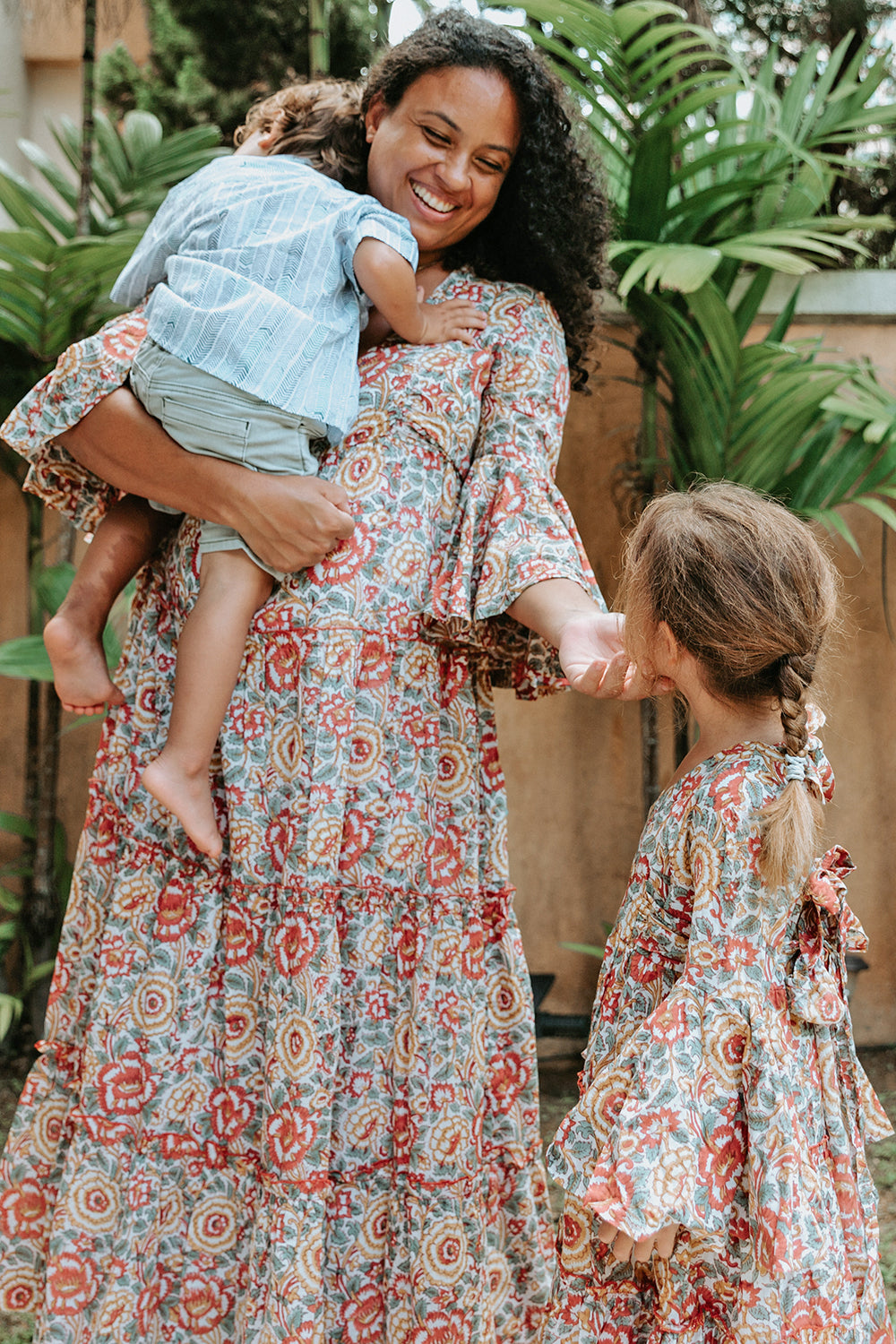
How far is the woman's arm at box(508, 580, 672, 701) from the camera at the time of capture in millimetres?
1333

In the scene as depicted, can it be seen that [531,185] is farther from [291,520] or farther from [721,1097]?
[721,1097]

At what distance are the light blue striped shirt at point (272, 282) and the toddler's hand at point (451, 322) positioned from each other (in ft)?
0.29

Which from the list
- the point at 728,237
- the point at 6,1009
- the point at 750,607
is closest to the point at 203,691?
the point at 750,607

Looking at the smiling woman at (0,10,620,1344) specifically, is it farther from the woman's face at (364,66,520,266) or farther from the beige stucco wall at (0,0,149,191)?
the beige stucco wall at (0,0,149,191)

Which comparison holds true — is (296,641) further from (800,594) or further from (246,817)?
(800,594)

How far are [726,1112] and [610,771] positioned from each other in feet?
6.99

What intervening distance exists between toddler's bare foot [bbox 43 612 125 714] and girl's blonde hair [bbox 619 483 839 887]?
808 mm

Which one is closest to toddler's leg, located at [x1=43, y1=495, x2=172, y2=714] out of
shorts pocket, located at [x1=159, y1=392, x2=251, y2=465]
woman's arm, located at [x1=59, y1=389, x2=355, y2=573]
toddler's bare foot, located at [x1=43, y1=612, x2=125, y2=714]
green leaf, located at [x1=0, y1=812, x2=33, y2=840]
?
toddler's bare foot, located at [x1=43, y1=612, x2=125, y2=714]

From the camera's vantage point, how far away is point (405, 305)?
5.23 ft

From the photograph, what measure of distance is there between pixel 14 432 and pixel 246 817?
614mm

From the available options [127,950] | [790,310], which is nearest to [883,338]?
[790,310]

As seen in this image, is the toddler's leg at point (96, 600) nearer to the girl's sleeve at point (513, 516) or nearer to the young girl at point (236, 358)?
the young girl at point (236, 358)

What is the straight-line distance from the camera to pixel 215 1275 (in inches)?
60.2

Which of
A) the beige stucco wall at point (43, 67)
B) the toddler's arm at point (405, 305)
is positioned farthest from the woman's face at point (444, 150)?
the beige stucco wall at point (43, 67)
